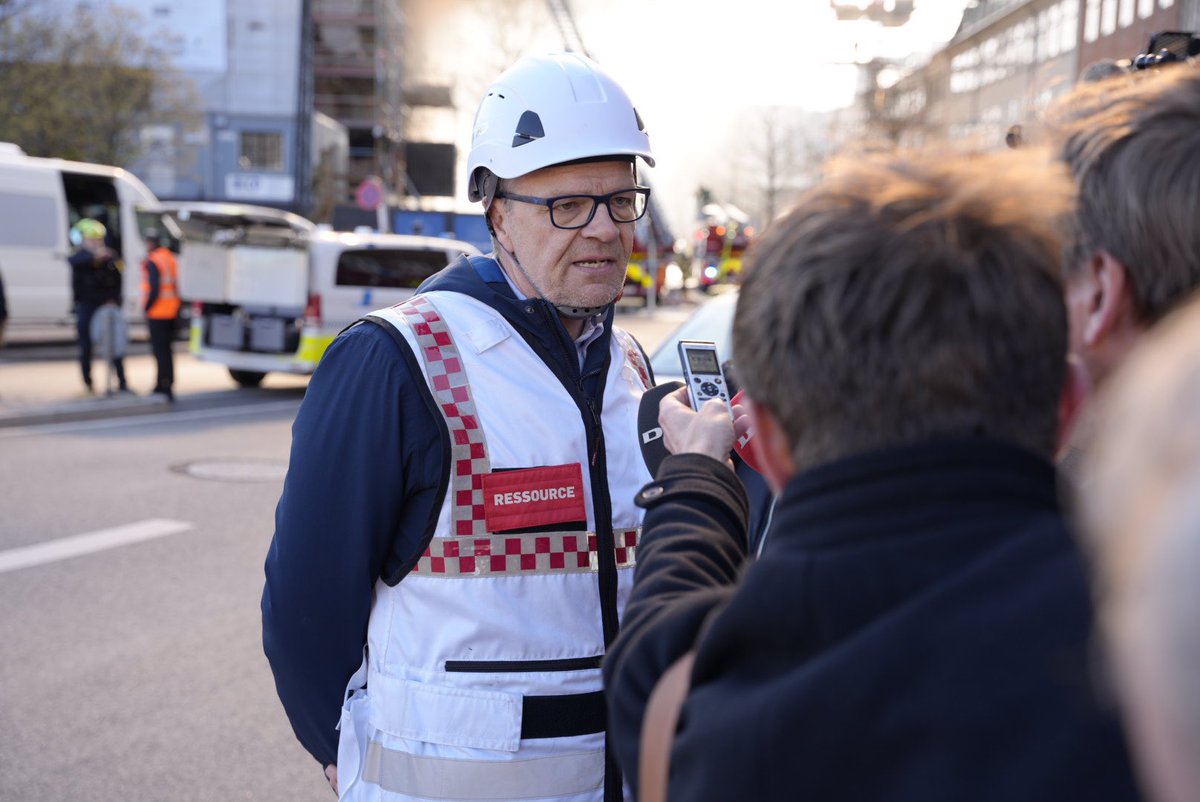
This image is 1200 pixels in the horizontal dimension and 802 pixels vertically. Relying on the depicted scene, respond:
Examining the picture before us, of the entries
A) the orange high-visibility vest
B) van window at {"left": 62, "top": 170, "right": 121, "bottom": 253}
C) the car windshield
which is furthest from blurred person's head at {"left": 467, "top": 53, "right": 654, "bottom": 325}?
van window at {"left": 62, "top": 170, "right": 121, "bottom": 253}

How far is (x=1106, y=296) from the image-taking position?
1416 millimetres

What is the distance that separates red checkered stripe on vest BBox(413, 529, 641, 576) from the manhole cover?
7.57 meters

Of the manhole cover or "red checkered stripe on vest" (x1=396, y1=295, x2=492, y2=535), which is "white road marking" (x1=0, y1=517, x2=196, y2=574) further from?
"red checkered stripe on vest" (x1=396, y1=295, x2=492, y2=535)

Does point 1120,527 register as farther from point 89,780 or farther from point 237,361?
point 237,361

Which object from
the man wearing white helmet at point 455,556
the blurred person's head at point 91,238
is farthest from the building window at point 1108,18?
the man wearing white helmet at point 455,556

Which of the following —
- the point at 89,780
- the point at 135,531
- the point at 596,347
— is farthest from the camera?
the point at 135,531

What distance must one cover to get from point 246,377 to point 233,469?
5.88 meters

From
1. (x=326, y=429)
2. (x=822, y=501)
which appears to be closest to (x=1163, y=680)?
(x=822, y=501)

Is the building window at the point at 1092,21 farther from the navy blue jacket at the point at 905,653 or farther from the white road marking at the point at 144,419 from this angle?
the navy blue jacket at the point at 905,653

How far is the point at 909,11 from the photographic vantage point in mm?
27797

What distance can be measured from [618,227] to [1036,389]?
4.47ft

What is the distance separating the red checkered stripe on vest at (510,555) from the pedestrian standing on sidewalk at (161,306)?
38.7 feet

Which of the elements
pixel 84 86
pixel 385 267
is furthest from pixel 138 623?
pixel 84 86

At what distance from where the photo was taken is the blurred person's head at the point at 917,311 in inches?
42.1
